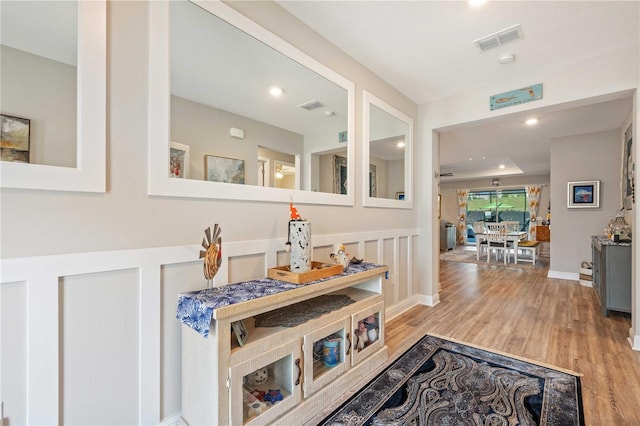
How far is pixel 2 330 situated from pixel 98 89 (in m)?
0.99

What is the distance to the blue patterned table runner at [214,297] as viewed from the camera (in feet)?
4.00

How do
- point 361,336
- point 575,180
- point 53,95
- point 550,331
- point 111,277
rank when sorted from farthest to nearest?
point 575,180 < point 550,331 < point 361,336 < point 111,277 < point 53,95

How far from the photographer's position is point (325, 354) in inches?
70.2

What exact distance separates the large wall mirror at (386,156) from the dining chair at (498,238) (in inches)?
178

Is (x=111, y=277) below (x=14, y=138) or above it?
below

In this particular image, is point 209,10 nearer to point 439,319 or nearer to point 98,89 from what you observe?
point 98,89

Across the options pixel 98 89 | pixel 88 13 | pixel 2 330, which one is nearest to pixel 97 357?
pixel 2 330

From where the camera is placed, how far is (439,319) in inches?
120

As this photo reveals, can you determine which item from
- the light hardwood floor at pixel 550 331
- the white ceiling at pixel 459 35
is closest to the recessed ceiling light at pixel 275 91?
the white ceiling at pixel 459 35

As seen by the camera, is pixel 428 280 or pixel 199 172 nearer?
pixel 199 172

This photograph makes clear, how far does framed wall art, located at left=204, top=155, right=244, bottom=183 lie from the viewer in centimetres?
159

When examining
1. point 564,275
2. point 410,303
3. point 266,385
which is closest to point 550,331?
point 410,303

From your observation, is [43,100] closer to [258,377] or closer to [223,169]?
[223,169]

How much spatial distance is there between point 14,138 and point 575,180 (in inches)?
267
